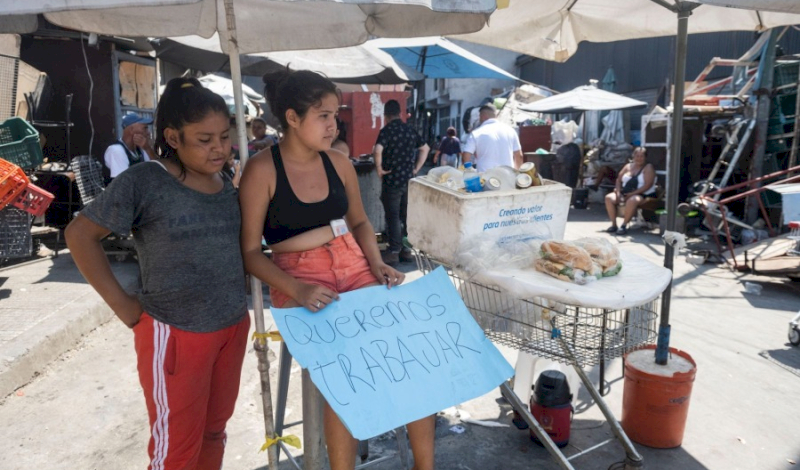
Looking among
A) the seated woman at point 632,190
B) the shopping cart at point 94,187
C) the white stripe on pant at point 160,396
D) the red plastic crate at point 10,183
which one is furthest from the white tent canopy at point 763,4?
the seated woman at point 632,190

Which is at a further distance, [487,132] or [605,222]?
[605,222]

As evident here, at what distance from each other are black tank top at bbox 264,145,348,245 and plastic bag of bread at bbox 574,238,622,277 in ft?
3.57

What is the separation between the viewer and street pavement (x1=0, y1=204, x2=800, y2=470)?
120 inches

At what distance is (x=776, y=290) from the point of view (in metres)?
6.25

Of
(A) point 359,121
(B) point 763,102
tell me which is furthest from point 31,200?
(A) point 359,121

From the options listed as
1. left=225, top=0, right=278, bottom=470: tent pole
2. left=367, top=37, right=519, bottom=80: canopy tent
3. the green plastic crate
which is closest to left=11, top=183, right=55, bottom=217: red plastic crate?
the green plastic crate

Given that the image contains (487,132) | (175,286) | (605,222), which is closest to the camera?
(175,286)

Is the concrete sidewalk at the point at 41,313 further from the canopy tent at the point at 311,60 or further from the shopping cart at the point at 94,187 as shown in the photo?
the canopy tent at the point at 311,60

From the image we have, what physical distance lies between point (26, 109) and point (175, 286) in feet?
23.8

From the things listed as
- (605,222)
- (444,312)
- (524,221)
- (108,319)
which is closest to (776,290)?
(605,222)

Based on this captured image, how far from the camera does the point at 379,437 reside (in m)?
3.23

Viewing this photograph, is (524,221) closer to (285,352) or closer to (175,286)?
(285,352)

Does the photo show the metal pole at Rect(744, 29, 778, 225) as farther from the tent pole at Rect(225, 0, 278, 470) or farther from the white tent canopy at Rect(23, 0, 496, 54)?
the tent pole at Rect(225, 0, 278, 470)

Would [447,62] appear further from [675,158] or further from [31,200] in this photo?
[675,158]
